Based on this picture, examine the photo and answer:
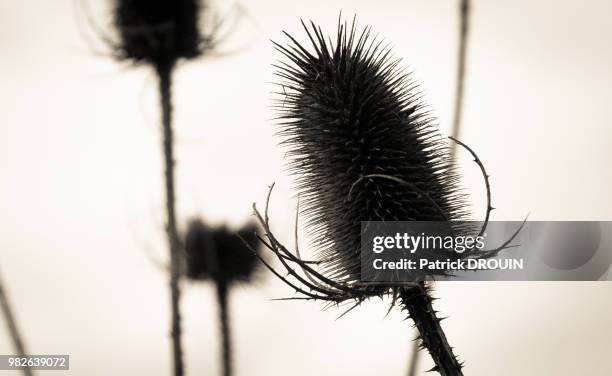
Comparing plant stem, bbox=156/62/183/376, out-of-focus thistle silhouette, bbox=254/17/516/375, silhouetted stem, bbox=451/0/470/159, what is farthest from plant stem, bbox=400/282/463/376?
plant stem, bbox=156/62/183/376

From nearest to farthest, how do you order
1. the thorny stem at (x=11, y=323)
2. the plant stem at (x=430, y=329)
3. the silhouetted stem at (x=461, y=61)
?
1. the plant stem at (x=430, y=329)
2. the silhouetted stem at (x=461, y=61)
3. the thorny stem at (x=11, y=323)

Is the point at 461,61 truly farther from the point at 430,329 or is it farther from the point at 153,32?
the point at 430,329

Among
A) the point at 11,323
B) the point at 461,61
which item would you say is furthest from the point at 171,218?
the point at 461,61

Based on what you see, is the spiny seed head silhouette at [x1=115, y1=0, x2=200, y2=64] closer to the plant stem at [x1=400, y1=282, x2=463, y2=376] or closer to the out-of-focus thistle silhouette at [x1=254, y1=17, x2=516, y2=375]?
the out-of-focus thistle silhouette at [x1=254, y1=17, x2=516, y2=375]

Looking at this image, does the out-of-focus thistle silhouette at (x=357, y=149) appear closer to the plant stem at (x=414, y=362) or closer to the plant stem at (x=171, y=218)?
the plant stem at (x=414, y=362)

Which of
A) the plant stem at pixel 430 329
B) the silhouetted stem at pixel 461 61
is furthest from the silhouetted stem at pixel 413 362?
the plant stem at pixel 430 329
